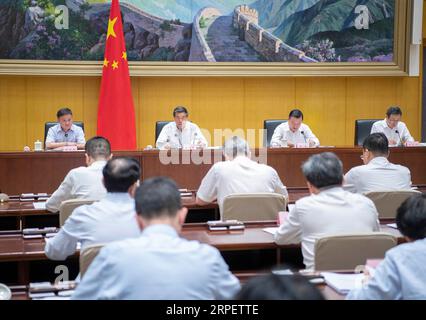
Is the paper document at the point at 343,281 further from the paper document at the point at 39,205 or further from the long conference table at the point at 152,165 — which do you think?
the long conference table at the point at 152,165

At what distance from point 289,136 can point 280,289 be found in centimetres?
682

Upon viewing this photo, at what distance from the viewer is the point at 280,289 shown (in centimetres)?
139

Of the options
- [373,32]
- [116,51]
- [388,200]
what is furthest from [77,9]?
[388,200]

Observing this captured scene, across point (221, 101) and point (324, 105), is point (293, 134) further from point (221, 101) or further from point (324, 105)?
point (324, 105)

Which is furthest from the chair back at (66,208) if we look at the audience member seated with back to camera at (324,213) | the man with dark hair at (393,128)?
the man with dark hair at (393,128)

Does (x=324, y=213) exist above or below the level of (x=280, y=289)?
below

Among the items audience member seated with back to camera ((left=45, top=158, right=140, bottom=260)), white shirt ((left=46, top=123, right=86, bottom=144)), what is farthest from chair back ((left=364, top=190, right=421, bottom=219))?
white shirt ((left=46, top=123, right=86, bottom=144))

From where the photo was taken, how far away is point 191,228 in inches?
160

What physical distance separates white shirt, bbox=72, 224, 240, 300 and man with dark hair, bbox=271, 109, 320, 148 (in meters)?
5.76

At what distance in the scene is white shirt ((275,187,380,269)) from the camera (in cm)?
341

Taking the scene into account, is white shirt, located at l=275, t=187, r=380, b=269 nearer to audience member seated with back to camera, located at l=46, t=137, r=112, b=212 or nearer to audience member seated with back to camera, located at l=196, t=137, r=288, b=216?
audience member seated with back to camera, located at l=196, t=137, r=288, b=216

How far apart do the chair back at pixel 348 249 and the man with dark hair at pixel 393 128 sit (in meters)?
5.04

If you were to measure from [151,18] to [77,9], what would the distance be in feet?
3.23

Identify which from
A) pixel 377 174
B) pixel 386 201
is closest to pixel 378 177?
pixel 377 174
